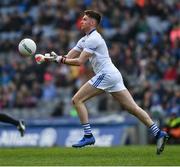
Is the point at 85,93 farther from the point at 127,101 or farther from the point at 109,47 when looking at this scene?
the point at 109,47

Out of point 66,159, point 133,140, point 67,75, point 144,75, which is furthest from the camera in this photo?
point 67,75

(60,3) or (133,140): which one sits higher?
(60,3)

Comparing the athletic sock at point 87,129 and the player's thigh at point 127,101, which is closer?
the player's thigh at point 127,101

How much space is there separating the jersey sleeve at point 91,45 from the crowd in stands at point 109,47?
9108 mm

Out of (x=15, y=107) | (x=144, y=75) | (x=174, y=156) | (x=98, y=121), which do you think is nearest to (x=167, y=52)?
(x=144, y=75)

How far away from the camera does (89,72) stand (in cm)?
2894

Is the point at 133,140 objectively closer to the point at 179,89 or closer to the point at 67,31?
the point at 179,89

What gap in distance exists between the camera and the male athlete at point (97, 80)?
15375 millimetres

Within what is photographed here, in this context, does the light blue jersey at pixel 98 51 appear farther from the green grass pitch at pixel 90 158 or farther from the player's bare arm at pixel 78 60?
the green grass pitch at pixel 90 158

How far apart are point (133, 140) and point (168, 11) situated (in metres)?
6.80

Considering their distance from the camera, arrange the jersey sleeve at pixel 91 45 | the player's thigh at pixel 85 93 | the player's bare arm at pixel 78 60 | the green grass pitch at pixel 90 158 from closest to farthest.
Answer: the green grass pitch at pixel 90 158, the player's bare arm at pixel 78 60, the jersey sleeve at pixel 91 45, the player's thigh at pixel 85 93

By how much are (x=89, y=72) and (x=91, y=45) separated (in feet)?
44.2

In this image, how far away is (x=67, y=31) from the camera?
A: 3225 cm

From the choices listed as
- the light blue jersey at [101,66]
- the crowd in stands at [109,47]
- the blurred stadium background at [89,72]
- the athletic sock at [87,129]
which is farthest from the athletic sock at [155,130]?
the crowd in stands at [109,47]
